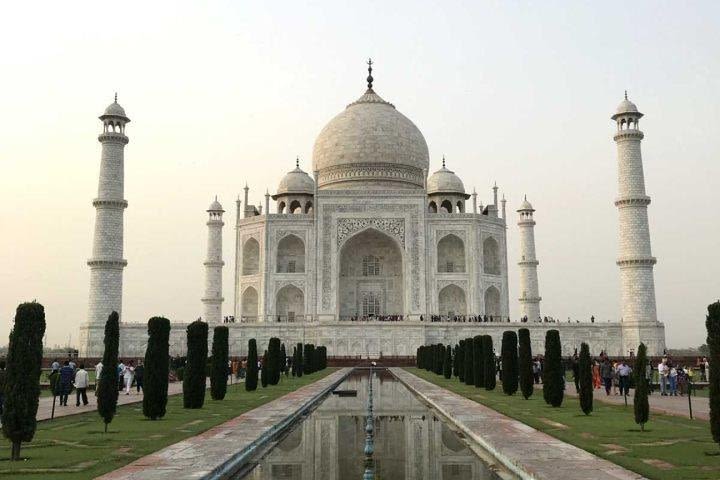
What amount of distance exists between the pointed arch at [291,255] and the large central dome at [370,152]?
413 cm

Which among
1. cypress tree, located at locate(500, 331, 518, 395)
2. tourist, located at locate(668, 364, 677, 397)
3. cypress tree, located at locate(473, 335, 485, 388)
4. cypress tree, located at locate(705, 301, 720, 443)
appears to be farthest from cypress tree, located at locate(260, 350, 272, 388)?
cypress tree, located at locate(705, 301, 720, 443)

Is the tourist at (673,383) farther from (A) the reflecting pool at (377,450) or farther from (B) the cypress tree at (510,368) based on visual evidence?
(A) the reflecting pool at (377,450)

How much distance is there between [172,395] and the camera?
15180mm

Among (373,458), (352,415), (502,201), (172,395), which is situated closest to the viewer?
(373,458)

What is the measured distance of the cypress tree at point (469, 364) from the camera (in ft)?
58.9

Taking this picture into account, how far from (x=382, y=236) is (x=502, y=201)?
21.4 ft

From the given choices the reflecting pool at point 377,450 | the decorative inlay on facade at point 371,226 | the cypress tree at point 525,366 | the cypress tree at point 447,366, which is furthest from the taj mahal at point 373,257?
the reflecting pool at point 377,450

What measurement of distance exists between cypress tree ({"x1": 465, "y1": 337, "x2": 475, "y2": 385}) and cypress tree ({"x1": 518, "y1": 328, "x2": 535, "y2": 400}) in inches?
139

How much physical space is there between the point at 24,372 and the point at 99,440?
4.26ft

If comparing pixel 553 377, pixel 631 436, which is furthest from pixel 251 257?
→ pixel 631 436

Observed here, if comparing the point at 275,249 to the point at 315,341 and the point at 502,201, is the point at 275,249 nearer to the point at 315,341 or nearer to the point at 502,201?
the point at 315,341

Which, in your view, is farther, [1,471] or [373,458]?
[373,458]

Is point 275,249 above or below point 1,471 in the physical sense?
above

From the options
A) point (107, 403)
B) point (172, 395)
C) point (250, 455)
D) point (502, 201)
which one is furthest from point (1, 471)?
point (502, 201)
